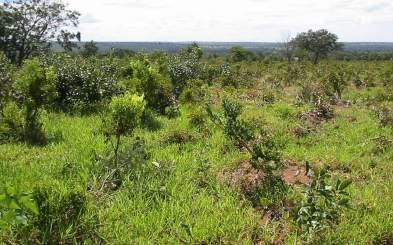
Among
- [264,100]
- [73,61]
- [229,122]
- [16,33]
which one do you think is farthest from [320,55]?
[229,122]

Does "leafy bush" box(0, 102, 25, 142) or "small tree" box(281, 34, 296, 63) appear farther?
"small tree" box(281, 34, 296, 63)

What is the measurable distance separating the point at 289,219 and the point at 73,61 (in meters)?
8.06

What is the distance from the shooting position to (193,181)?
591 cm

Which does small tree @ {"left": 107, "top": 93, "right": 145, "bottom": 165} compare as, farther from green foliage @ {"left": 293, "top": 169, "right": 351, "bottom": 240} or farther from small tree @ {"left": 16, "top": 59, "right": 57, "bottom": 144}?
green foliage @ {"left": 293, "top": 169, "right": 351, "bottom": 240}

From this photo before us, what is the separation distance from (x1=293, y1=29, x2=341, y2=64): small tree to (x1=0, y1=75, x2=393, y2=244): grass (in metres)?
59.6

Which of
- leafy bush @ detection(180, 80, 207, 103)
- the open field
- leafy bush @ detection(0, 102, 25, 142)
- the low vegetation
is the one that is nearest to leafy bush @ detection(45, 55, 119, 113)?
the low vegetation

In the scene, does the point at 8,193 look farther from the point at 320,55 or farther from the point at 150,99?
the point at 320,55

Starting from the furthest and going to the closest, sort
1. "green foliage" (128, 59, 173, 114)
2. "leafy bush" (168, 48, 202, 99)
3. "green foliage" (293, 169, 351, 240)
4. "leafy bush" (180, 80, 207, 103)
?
"leafy bush" (168, 48, 202, 99) < "leafy bush" (180, 80, 207, 103) < "green foliage" (128, 59, 173, 114) < "green foliage" (293, 169, 351, 240)

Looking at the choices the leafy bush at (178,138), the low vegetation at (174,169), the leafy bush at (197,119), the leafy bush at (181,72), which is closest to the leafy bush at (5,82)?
the low vegetation at (174,169)

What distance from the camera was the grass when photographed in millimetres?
4559

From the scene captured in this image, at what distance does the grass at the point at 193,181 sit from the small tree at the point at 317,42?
5964 centimetres

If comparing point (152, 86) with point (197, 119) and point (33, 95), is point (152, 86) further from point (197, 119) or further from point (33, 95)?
point (33, 95)

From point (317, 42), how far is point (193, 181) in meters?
65.0

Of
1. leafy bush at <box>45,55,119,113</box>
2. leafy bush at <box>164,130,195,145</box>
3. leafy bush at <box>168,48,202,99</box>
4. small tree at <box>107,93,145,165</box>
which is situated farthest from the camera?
leafy bush at <box>168,48,202,99</box>
